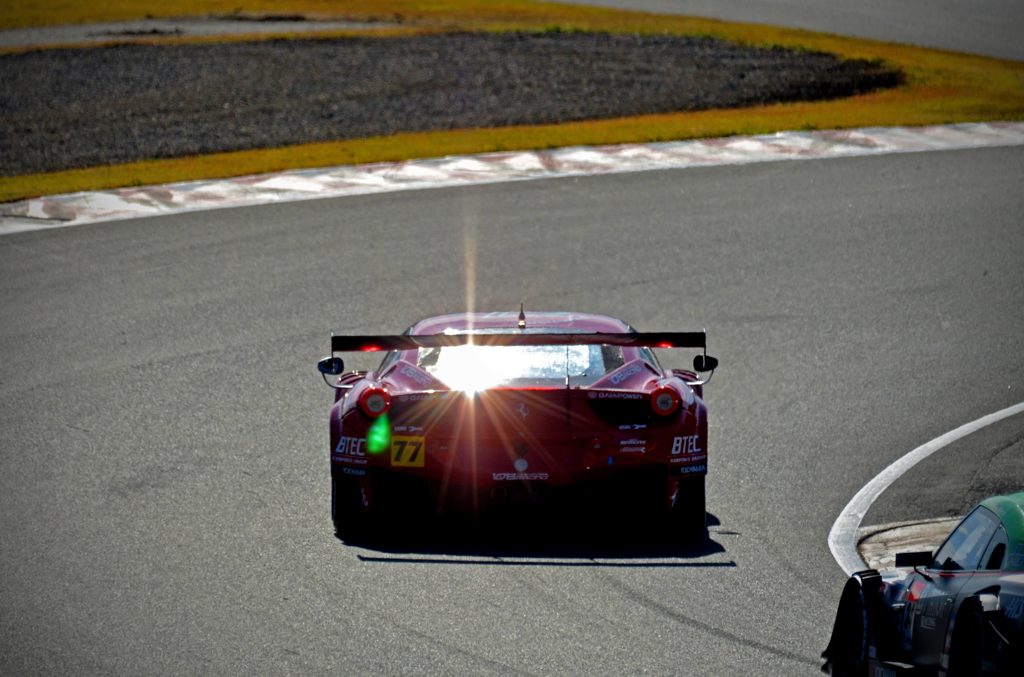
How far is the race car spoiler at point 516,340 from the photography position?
6785 mm

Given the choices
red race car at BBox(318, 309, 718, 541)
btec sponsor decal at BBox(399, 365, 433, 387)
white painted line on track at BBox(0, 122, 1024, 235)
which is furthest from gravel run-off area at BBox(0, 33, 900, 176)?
red race car at BBox(318, 309, 718, 541)

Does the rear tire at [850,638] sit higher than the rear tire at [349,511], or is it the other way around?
the rear tire at [850,638]

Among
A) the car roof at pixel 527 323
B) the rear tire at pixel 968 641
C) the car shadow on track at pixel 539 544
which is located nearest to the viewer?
the rear tire at pixel 968 641

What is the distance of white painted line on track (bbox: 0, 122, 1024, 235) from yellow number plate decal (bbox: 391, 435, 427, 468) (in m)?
10.5

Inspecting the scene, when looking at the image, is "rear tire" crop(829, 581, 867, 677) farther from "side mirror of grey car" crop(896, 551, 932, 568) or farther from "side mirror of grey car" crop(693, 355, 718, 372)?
"side mirror of grey car" crop(693, 355, 718, 372)

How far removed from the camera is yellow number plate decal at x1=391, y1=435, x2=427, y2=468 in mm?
7250

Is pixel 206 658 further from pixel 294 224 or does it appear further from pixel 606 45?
pixel 606 45

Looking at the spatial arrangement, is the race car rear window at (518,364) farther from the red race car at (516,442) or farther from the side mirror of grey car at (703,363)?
the side mirror of grey car at (703,363)

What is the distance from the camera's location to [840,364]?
39.1ft

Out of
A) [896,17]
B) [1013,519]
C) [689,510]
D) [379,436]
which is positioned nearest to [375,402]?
[379,436]

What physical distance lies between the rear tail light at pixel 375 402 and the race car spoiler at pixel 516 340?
40 centimetres

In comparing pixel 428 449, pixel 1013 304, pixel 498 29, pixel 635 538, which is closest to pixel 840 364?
pixel 1013 304

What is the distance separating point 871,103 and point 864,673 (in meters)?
20.7

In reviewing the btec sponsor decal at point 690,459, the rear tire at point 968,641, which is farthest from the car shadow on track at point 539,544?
the rear tire at point 968,641
